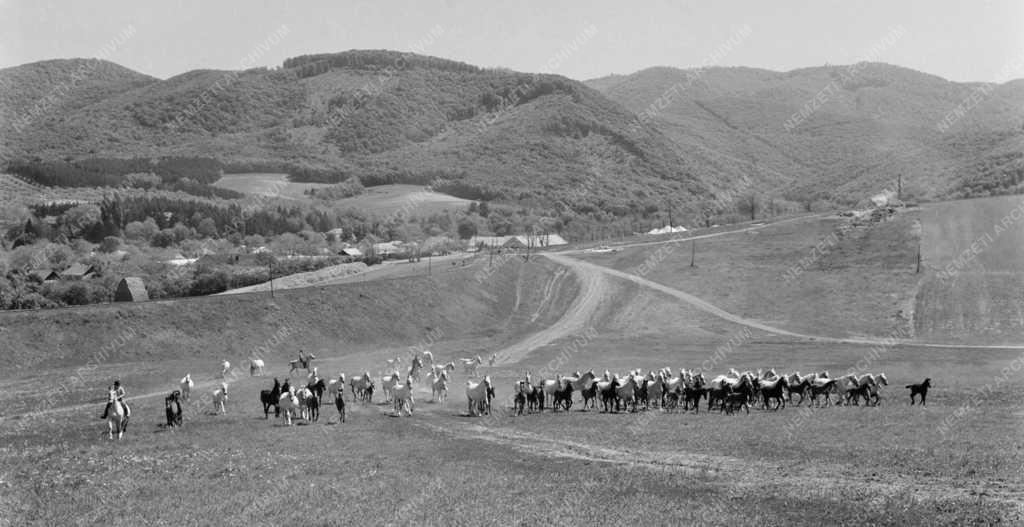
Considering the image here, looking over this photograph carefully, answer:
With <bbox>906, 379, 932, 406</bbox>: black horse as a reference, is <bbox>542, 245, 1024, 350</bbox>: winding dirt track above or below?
above

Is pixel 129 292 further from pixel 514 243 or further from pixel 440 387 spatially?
pixel 514 243

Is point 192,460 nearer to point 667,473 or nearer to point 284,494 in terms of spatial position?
point 284,494

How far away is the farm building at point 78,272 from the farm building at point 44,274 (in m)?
0.98

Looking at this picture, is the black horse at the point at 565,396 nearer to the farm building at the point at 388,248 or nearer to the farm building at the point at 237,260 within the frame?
the farm building at the point at 237,260

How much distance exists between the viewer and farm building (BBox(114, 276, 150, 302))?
84062 mm

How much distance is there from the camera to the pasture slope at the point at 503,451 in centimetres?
1786

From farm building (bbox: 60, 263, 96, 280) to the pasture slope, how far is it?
149ft

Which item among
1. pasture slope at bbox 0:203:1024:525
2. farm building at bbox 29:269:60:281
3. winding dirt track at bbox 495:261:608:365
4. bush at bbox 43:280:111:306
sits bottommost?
pasture slope at bbox 0:203:1024:525

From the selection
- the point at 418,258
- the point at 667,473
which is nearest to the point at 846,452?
the point at 667,473

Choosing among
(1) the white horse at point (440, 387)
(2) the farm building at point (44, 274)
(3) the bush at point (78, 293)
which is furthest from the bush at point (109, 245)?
(1) the white horse at point (440, 387)

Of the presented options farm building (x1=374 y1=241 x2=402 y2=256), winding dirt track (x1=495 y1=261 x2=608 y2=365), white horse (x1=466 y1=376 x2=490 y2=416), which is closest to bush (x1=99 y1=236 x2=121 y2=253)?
farm building (x1=374 y1=241 x2=402 y2=256)

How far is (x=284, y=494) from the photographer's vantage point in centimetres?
1953

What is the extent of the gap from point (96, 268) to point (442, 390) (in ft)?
266

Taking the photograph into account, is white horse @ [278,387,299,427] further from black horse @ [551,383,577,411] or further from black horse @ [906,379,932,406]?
black horse @ [906,379,932,406]
